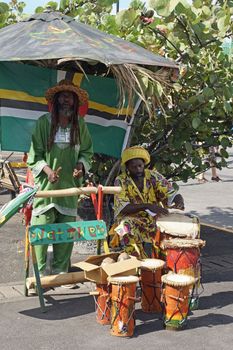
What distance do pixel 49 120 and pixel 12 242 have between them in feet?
8.45

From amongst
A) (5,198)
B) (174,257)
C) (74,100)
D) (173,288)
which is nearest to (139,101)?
(74,100)

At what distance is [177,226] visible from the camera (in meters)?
4.86

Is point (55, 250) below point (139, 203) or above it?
below

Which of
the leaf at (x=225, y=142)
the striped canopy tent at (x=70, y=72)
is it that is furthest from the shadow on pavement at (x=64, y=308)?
the leaf at (x=225, y=142)

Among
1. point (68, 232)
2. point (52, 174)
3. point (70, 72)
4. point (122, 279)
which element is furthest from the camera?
point (70, 72)

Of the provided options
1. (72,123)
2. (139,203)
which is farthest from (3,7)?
(139,203)

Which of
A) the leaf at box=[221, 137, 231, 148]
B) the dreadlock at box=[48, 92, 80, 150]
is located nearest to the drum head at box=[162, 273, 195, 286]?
the dreadlock at box=[48, 92, 80, 150]

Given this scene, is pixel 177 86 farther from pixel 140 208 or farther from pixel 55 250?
pixel 55 250

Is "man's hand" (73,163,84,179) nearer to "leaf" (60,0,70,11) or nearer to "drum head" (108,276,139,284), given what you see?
"drum head" (108,276,139,284)

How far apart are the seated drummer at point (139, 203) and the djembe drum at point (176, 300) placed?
799 millimetres

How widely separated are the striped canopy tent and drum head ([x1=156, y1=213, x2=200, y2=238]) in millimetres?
1083

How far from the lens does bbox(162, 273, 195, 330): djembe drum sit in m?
4.27

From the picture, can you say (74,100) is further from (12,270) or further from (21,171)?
(21,171)

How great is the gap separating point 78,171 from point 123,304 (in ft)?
4.68
